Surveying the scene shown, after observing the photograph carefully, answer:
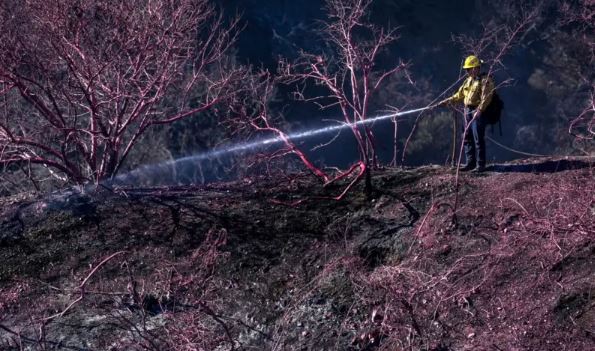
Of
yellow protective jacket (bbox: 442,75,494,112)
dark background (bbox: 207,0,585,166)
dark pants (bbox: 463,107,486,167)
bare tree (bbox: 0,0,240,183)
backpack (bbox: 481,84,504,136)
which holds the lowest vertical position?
dark background (bbox: 207,0,585,166)

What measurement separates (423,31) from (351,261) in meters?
16.4

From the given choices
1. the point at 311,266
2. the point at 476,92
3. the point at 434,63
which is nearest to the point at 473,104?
the point at 476,92

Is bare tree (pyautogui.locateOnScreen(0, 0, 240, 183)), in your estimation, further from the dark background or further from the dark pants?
the dark background

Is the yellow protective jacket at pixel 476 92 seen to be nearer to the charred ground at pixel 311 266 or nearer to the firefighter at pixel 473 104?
the firefighter at pixel 473 104

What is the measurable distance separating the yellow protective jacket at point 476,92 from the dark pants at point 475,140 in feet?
0.32

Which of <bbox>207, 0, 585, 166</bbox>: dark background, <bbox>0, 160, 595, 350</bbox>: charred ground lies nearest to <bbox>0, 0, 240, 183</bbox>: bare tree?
<bbox>0, 160, 595, 350</bbox>: charred ground

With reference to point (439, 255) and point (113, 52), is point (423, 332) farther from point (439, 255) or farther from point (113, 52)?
point (113, 52)

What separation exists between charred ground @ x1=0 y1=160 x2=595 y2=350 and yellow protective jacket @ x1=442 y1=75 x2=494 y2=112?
0.71m

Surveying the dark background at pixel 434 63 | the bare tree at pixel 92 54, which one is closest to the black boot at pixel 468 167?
the bare tree at pixel 92 54

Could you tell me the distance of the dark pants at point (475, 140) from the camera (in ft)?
23.6

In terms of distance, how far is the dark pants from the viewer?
23.6 ft

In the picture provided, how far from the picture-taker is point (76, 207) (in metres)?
7.45

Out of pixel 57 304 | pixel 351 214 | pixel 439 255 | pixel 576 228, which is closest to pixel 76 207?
pixel 57 304

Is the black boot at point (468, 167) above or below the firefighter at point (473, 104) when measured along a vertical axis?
below
